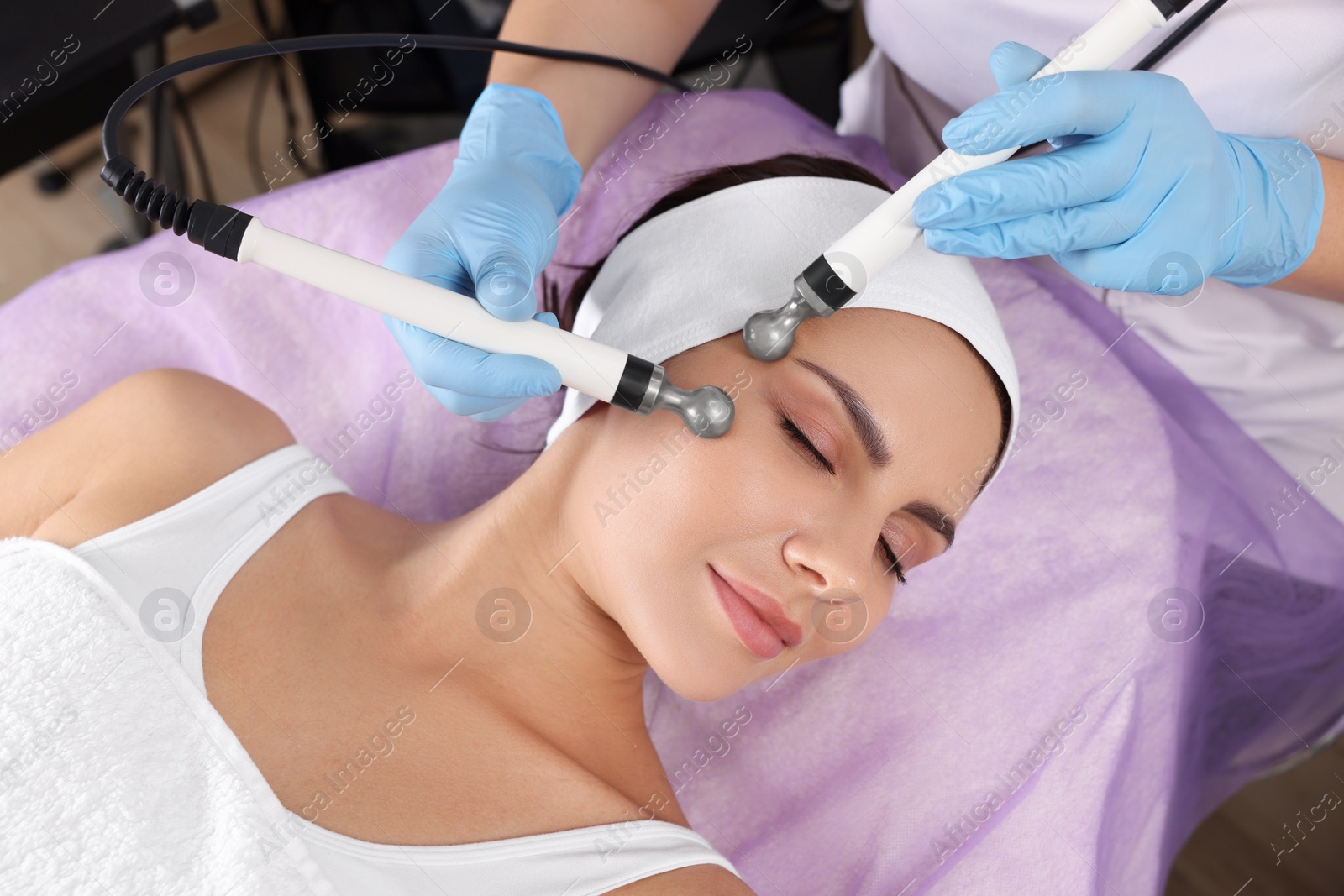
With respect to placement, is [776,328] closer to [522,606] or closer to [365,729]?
[522,606]

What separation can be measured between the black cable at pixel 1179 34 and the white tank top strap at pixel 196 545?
107cm

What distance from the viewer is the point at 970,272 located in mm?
1134

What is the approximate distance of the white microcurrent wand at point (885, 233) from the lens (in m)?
0.90

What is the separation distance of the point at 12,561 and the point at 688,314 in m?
0.73

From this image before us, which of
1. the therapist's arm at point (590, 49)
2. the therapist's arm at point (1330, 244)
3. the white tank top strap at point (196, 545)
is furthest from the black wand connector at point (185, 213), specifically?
the therapist's arm at point (1330, 244)

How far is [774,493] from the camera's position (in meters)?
0.92

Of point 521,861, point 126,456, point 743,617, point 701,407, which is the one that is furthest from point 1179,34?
point 126,456

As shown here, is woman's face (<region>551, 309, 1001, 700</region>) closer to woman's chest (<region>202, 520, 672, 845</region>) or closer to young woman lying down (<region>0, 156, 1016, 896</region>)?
young woman lying down (<region>0, 156, 1016, 896</region>)

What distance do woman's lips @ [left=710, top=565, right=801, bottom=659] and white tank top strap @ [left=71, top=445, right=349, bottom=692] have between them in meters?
0.52

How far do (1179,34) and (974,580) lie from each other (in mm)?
724

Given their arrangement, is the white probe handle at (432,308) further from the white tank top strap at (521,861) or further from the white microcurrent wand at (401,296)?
the white tank top strap at (521,861)

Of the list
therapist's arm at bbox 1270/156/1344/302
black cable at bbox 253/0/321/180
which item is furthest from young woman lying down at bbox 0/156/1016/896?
black cable at bbox 253/0/321/180

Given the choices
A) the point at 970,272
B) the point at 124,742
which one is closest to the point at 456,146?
the point at 970,272

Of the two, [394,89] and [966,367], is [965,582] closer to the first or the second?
[966,367]
